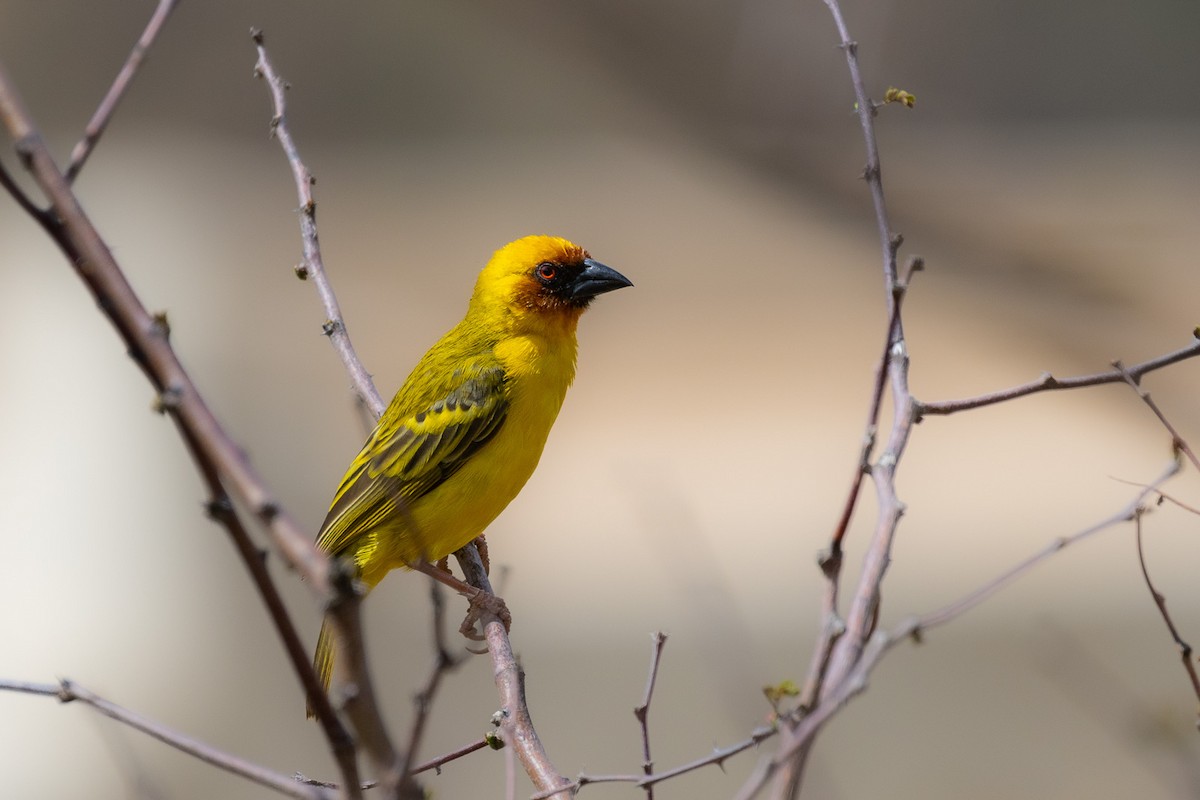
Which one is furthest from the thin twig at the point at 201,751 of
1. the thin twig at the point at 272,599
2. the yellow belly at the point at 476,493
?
the yellow belly at the point at 476,493

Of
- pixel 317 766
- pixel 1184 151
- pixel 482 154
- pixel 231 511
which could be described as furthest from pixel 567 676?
pixel 231 511

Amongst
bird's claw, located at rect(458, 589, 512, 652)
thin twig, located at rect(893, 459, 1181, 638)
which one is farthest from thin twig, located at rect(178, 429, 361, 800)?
bird's claw, located at rect(458, 589, 512, 652)

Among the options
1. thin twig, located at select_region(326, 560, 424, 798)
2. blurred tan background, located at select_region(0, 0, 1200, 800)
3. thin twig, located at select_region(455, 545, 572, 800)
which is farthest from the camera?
blurred tan background, located at select_region(0, 0, 1200, 800)

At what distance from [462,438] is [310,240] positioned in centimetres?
74

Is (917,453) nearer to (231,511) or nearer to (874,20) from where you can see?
(874,20)

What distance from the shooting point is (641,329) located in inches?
302

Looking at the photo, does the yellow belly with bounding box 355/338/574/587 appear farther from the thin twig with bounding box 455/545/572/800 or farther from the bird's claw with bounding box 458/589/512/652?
the thin twig with bounding box 455/545/572/800

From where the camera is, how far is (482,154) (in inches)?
308

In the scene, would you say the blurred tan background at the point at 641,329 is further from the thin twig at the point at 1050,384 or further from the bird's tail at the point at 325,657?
the thin twig at the point at 1050,384

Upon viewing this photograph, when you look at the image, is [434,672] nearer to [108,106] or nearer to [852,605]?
[852,605]

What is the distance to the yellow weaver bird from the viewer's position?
11.8ft

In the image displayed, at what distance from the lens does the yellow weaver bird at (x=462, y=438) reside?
3.60 m

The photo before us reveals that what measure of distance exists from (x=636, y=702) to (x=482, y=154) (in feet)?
11.3

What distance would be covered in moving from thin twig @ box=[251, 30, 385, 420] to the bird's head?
1.83ft
